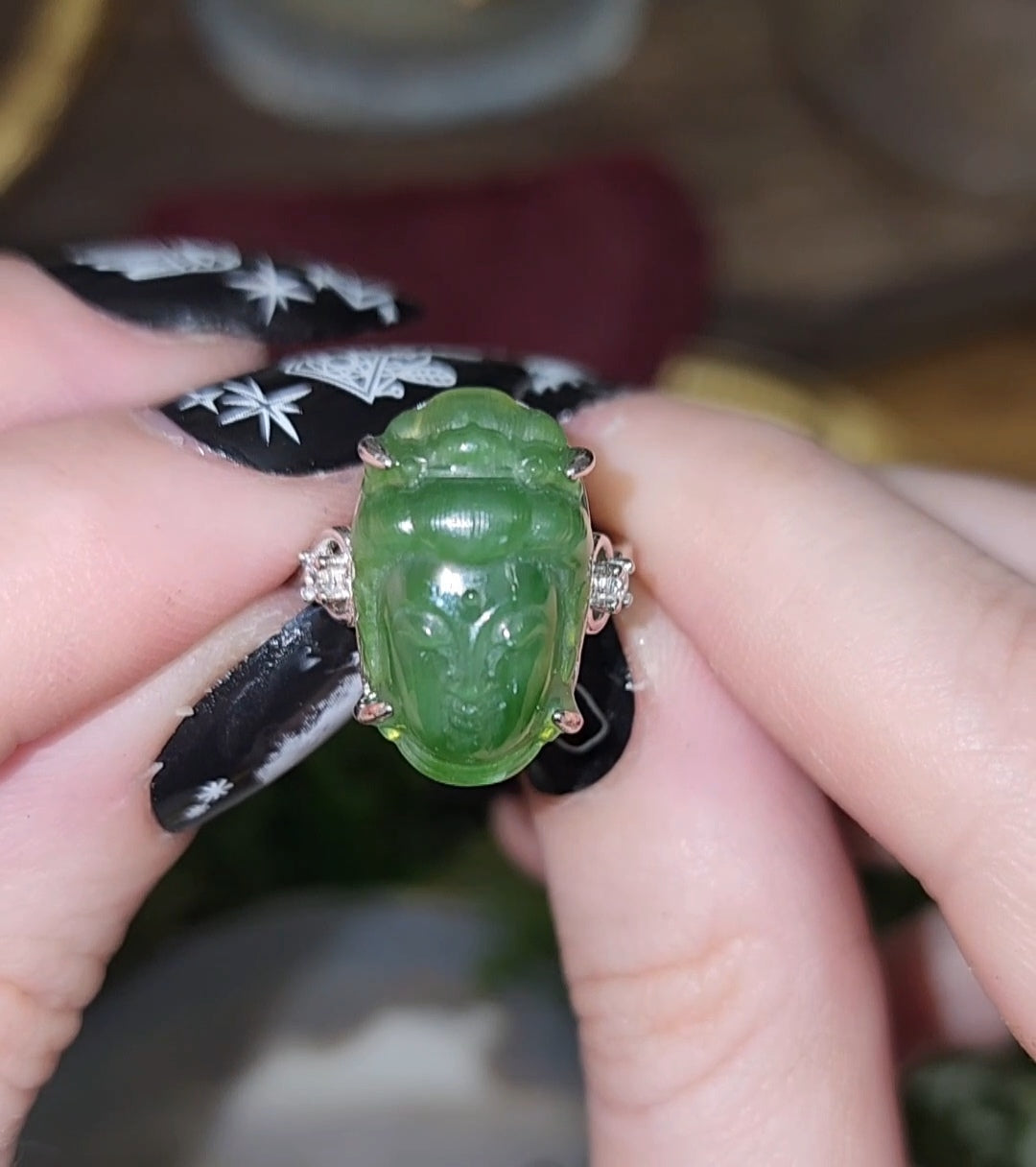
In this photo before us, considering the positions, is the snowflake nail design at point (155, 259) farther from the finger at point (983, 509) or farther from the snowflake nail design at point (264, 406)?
the finger at point (983, 509)

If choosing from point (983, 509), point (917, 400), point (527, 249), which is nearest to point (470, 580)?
point (983, 509)

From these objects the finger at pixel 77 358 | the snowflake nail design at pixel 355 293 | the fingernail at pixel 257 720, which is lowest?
the fingernail at pixel 257 720

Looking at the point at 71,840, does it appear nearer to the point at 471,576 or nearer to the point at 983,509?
the point at 471,576

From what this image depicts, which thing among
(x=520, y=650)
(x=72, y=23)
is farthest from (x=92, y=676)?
(x=72, y=23)

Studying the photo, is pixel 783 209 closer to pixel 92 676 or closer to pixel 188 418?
pixel 188 418

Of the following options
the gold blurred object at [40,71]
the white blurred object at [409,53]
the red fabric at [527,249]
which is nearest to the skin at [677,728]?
the red fabric at [527,249]

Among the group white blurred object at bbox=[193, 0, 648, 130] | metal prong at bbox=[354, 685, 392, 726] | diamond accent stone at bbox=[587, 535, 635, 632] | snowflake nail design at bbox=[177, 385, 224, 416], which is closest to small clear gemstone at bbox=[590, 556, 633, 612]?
diamond accent stone at bbox=[587, 535, 635, 632]

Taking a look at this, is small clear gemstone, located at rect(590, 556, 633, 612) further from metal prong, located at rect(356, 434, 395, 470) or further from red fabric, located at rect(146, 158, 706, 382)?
red fabric, located at rect(146, 158, 706, 382)
